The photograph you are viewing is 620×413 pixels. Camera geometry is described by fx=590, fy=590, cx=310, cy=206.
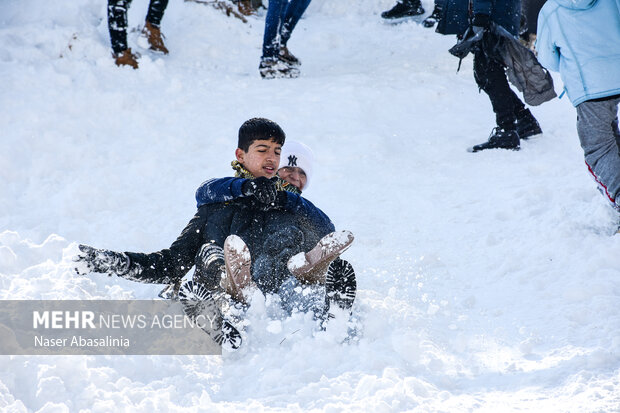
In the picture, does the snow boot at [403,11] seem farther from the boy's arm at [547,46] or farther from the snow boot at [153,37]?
the boy's arm at [547,46]

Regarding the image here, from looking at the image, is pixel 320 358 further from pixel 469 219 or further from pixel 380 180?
pixel 380 180

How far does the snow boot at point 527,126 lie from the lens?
483 cm

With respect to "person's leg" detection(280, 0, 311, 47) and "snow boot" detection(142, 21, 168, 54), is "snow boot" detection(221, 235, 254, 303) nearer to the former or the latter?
"person's leg" detection(280, 0, 311, 47)

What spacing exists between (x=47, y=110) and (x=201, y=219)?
111 inches

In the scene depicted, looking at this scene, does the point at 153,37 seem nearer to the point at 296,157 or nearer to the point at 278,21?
the point at 278,21

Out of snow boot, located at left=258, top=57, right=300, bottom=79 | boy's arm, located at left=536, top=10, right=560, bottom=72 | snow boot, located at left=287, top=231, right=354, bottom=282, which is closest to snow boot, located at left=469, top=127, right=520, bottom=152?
boy's arm, located at left=536, top=10, right=560, bottom=72

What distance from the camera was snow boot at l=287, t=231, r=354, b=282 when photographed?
2521mm

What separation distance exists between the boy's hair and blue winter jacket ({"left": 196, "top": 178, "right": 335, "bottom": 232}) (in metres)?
0.29

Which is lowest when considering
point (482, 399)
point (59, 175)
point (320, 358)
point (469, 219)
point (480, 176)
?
point (482, 399)

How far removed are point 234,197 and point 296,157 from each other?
0.80m

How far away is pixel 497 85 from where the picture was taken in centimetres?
463

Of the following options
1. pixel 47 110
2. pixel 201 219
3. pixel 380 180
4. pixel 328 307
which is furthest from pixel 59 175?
pixel 328 307

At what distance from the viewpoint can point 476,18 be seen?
4.53 meters

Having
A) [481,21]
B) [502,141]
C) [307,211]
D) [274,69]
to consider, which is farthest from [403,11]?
[307,211]
